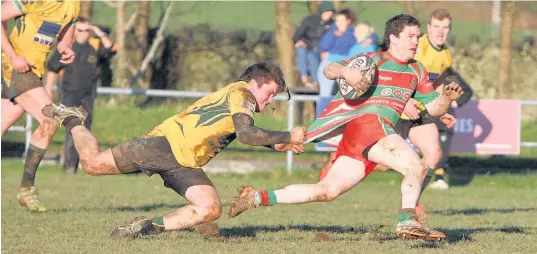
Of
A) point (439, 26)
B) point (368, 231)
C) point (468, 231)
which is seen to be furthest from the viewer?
point (439, 26)

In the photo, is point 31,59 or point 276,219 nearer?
point 276,219

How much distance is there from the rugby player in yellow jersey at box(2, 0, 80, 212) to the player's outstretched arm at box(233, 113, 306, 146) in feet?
10.6

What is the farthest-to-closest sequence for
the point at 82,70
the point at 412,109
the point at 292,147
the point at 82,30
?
the point at 82,70 < the point at 82,30 < the point at 412,109 < the point at 292,147

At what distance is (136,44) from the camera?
26.3 m

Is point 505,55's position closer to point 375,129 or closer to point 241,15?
point 241,15

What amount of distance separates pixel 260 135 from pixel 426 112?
220cm

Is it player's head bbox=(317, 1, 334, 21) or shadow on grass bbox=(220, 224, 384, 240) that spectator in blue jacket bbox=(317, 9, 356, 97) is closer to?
player's head bbox=(317, 1, 334, 21)

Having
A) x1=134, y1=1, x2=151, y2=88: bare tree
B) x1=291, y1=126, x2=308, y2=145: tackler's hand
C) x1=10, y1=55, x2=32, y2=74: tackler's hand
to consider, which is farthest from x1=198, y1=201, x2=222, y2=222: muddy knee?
x1=134, y1=1, x2=151, y2=88: bare tree

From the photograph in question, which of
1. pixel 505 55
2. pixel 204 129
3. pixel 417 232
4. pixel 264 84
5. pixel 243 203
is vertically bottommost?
pixel 417 232

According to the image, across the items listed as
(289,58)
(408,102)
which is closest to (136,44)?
(289,58)

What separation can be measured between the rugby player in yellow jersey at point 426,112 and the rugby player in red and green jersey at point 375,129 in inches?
22.3

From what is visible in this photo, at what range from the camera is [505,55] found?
24.0m

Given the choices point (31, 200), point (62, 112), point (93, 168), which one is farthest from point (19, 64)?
point (93, 168)

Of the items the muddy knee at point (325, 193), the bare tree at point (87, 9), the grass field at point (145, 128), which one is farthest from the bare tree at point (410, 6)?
the muddy knee at point (325, 193)
